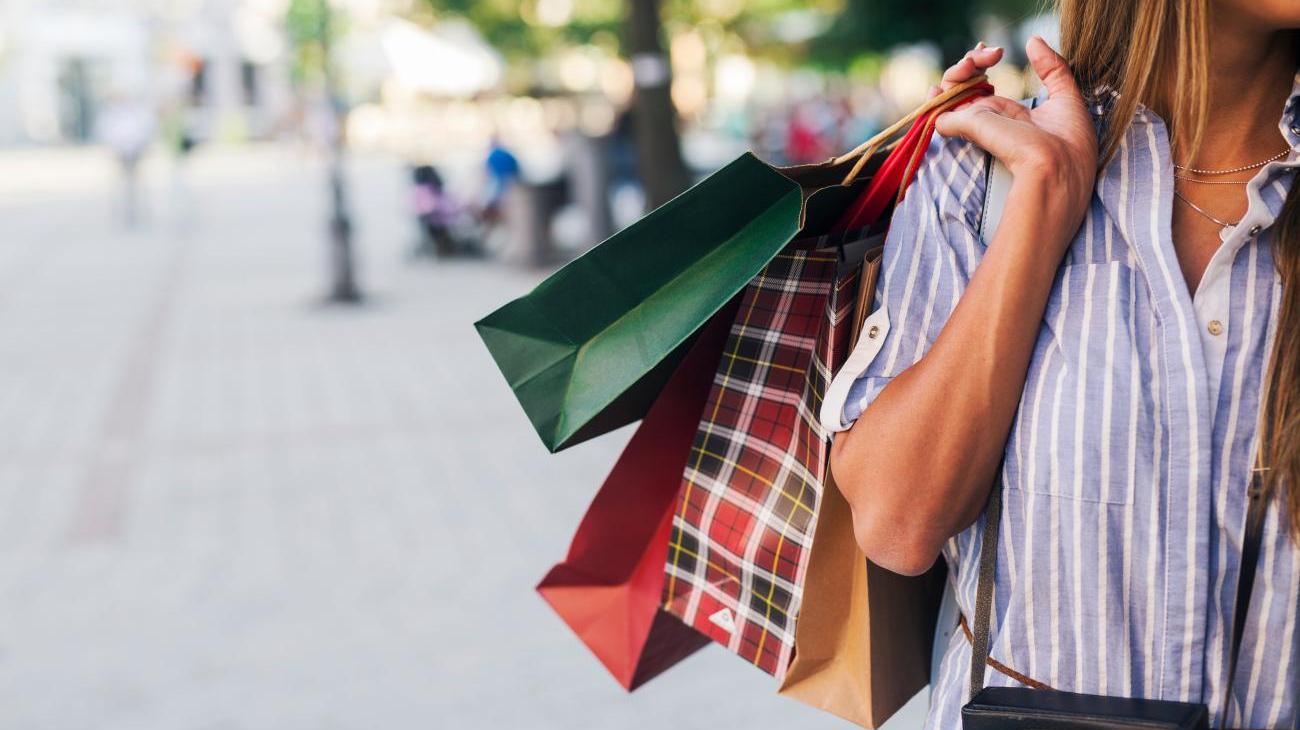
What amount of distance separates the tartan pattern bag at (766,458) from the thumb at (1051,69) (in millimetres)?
256

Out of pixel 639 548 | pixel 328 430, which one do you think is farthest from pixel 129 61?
pixel 639 548

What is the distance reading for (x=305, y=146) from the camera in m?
35.2

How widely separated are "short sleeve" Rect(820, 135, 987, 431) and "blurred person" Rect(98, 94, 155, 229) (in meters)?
20.0

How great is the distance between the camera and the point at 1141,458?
1.29 meters

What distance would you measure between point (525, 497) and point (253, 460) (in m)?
1.63

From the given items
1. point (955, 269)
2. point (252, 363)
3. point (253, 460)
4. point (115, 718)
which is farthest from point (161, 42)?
point (955, 269)

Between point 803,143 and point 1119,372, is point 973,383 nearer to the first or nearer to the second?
point 1119,372

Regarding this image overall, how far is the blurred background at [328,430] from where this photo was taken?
437 cm

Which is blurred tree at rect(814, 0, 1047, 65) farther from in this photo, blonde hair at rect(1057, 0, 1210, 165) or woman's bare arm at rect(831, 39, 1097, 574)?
woman's bare arm at rect(831, 39, 1097, 574)

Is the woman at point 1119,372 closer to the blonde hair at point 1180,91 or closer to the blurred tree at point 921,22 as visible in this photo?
the blonde hair at point 1180,91

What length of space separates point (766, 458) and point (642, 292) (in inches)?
10.1

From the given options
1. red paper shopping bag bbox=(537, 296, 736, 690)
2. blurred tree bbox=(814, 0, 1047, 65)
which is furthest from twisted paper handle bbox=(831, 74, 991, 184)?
blurred tree bbox=(814, 0, 1047, 65)

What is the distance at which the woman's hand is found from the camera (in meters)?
1.33

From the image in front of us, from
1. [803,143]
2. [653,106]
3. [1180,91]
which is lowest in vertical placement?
[803,143]
